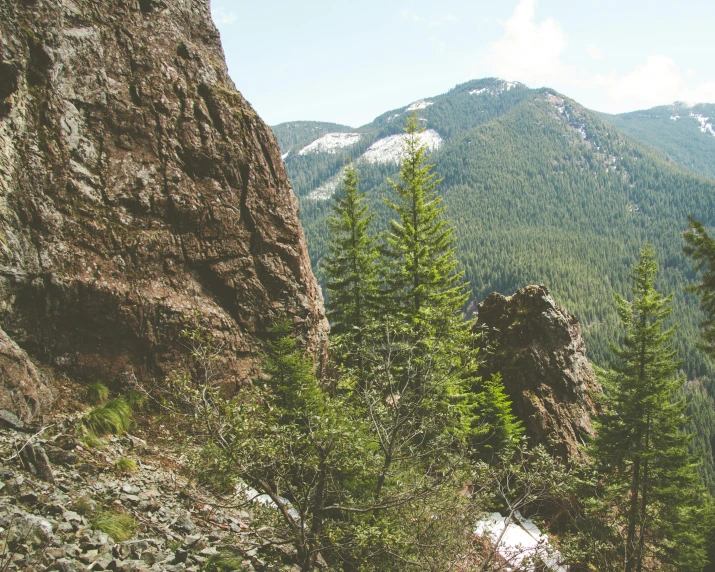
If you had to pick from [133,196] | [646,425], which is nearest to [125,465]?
[133,196]

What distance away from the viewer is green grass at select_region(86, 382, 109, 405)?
10969mm

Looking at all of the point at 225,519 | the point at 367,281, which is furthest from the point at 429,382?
the point at 367,281

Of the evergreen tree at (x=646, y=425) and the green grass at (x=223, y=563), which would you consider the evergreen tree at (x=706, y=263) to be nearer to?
the evergreen tree at (x=646, y=425)

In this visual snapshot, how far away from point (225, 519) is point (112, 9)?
50.5 feet

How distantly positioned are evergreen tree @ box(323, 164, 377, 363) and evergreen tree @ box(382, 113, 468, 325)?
1.20m

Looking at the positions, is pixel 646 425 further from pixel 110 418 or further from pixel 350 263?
pixel 110 418

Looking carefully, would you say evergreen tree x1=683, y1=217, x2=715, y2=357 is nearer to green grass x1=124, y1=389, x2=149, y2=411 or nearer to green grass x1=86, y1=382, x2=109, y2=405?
green grass x1=124, y1=389, x2=149, y2=411

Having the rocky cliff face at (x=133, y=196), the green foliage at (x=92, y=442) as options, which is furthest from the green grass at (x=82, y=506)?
the rocky cliff face at (x=133, y=196)

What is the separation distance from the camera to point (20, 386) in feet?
30.1

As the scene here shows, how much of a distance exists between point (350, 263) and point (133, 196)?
34.5 feet

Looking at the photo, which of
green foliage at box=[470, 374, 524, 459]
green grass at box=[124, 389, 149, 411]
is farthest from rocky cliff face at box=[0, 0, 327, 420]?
green foliage at box=[470, 374, 524, 459]

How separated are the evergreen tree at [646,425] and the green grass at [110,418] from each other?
638 inches

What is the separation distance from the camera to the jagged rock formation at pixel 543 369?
67.6 feet

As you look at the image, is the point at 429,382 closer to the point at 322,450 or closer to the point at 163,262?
the point at 322,450
